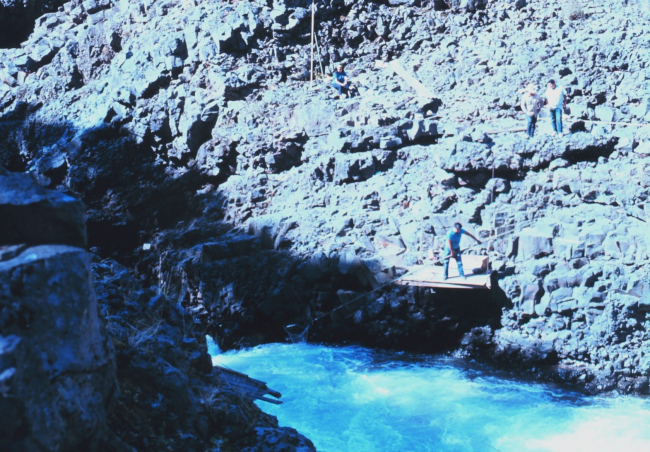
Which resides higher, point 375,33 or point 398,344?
point 375,33

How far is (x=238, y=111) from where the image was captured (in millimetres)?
17062

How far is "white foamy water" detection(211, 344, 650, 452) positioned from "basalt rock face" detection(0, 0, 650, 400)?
67 cm

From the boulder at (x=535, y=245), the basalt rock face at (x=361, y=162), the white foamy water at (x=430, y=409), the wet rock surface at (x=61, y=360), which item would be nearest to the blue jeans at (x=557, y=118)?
the basalt rock face at (x=361, y=162)

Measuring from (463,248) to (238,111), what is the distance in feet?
25.0

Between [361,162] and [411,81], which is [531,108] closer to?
[361,162]

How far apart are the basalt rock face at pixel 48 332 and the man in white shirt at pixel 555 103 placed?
11194mm

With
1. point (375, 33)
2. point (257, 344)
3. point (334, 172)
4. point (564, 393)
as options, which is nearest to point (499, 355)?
point (564, 393)

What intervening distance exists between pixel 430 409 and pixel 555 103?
7.11m

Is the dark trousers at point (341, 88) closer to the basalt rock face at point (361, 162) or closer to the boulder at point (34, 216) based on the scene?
the basalt rock face at point (361, 162)

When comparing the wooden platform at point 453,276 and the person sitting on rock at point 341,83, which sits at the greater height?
the person sitting on rock at point 341,83

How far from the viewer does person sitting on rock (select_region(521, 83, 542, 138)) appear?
1349cm

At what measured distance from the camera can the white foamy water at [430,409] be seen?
364 inches

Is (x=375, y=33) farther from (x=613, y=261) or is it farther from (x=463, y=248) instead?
(x=613, y=261)

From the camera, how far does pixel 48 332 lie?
3.99 m
